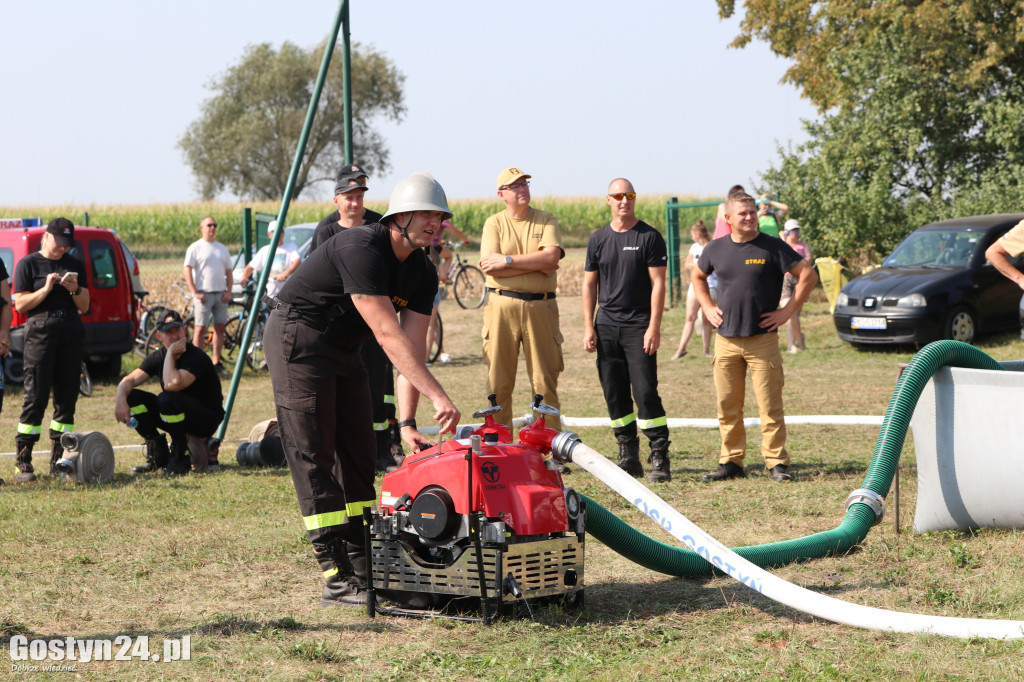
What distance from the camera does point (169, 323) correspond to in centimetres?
868

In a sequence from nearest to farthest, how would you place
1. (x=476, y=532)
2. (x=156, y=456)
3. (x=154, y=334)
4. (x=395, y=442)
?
(x=476, y=532) < (x=156, y=456) < (x=395, y=442) < (x=154, y=334)

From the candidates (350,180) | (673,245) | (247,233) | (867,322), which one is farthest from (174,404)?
(673,245)

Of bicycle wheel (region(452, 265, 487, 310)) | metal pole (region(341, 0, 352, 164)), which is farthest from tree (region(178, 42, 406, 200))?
metal pole (region(341, 0, 352, 164))

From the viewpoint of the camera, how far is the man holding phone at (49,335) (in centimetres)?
843

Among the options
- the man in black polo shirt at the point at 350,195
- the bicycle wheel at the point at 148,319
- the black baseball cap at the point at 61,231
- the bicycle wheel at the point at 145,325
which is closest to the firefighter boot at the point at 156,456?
the black baseball cap at the point at 61,231

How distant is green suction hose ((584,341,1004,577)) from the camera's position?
5.04 metres

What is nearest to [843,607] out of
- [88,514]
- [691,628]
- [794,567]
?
[691,628]

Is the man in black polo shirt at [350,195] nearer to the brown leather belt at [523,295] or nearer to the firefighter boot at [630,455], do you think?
the brown leather belt at [523,295]

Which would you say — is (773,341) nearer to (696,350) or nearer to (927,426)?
(927,426)

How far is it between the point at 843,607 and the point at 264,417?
846cm

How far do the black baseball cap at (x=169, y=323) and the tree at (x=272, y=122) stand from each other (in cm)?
5508

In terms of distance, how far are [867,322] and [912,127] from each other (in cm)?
780

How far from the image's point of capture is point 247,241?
62.4ft

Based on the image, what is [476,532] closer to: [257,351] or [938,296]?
[257,351]
